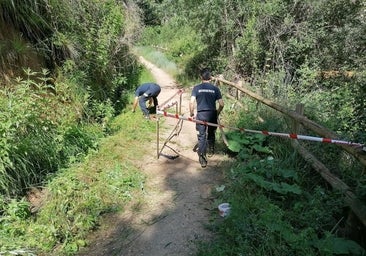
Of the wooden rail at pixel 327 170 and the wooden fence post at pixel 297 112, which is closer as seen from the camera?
the wooden rail at pixel 327 170

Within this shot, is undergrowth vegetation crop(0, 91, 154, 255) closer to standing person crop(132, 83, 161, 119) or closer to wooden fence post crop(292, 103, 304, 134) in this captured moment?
standing person crop(132, 83, 161, 119)

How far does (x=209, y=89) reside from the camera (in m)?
5.97

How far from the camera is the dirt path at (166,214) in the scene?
3.97 meters

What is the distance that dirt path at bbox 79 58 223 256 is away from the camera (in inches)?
156

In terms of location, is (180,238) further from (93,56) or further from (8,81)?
(93,56)

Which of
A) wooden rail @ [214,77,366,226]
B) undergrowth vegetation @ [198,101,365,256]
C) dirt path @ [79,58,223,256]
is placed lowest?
dirt path @ [79,58,223,256]

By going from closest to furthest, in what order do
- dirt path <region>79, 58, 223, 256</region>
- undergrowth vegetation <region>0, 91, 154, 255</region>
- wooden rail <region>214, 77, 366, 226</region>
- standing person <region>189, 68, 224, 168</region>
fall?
wooden rail <region>214, 77, 366, 226</region>, dirt path <region>79, 58, 223, 256</region>, undergrowth vegetation <region>0, 91, 154, 255</region>, standing person <region>189, 68, 224, 168</region>

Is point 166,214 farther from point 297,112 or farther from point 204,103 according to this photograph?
point 297,112

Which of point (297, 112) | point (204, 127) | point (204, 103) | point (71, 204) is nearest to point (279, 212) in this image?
point (297, 112)

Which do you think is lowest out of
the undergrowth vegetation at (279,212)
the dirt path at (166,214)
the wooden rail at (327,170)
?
the dirt path at (166,214)

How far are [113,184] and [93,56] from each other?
4569 mm

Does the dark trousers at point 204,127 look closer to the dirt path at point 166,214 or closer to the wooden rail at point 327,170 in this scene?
the dirt path at point 166,214

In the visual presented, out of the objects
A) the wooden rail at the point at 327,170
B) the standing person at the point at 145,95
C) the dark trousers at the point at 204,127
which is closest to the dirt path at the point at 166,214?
the dark trousers at the point at 204,127

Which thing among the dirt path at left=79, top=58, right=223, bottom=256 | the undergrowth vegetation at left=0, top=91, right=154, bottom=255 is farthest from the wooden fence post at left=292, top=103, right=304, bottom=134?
the undergrowth vegetation at left=0, top=91, right=154, bottom=255
